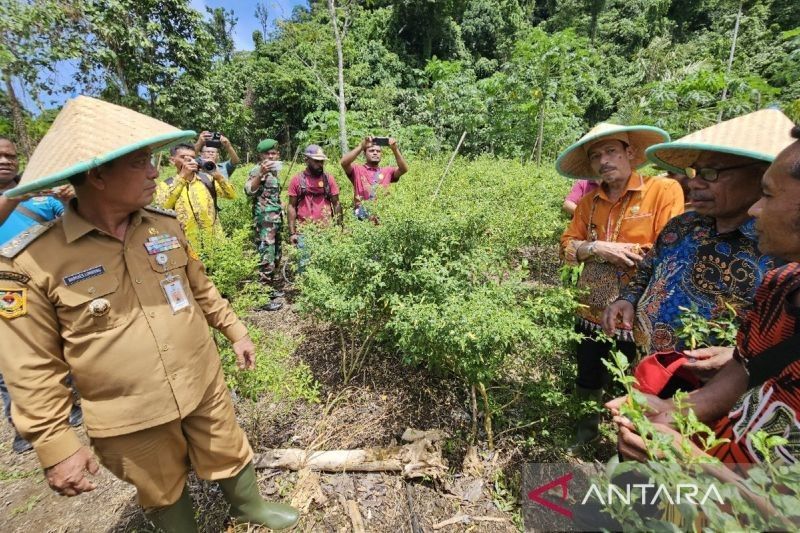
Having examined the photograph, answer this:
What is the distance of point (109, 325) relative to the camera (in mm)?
1481

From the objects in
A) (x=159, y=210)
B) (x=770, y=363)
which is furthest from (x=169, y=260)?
(x=770, y=363)

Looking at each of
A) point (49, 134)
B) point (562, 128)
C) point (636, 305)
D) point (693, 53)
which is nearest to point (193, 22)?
point (562, 128)

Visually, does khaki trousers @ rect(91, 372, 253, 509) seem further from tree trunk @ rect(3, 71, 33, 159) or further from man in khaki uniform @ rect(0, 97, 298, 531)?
tree trunk @ rect(3, 71, 33, 159)

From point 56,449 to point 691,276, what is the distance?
278cm

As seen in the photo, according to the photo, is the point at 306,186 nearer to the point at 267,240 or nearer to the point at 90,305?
the point at 267,240

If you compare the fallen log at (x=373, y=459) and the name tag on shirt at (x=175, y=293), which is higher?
the name tag on shirt at (x=175, y=293)

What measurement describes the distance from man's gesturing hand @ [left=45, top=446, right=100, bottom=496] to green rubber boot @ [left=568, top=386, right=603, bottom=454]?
261 cm

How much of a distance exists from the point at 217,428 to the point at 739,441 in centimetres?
203

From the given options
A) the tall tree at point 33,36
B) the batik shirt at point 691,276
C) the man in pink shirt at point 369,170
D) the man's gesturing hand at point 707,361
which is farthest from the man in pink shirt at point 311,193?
the tall tree at point 33,36

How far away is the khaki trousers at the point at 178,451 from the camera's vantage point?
1.56 m

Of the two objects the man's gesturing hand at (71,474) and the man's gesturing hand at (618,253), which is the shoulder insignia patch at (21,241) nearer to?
the man's gesturing hand at (71,474)

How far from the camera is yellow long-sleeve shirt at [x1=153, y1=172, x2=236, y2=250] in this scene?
12.0 feet

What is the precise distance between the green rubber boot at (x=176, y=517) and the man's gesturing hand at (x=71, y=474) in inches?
15.8

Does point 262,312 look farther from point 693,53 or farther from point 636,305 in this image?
point 693,53
